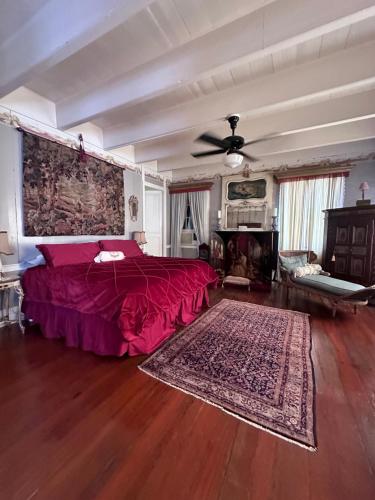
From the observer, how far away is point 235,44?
6.11 feet

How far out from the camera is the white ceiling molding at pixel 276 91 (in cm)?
214

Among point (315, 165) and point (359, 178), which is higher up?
point (315, 165)

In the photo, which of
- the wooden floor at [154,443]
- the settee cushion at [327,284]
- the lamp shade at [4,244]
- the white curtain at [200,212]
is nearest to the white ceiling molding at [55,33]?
the lamp shade at [4,244]

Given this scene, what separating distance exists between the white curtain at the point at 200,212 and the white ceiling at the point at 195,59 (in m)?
2.43

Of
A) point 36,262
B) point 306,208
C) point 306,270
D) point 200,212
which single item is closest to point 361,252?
point 306,270

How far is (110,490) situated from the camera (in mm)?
1037

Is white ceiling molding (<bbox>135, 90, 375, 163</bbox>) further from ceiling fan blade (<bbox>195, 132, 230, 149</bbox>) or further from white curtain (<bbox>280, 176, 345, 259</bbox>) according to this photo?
white curtain (<bbox>280, 176, 345, 259</bbox>)

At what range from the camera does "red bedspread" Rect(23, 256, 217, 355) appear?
2.04 meters

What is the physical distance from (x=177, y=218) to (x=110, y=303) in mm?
4356

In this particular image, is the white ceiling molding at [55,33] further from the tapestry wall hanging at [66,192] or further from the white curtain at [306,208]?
the white curtain at [306,208]

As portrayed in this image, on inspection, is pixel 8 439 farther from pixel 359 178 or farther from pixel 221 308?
pixel 359 178

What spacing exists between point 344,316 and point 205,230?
355 cm

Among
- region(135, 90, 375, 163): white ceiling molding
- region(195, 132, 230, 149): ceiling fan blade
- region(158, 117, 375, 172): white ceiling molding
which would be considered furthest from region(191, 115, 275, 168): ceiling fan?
region(158, 117, 375, 172): white ceiling molding

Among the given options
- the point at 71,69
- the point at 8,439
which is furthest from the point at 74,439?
the point at 71,69
